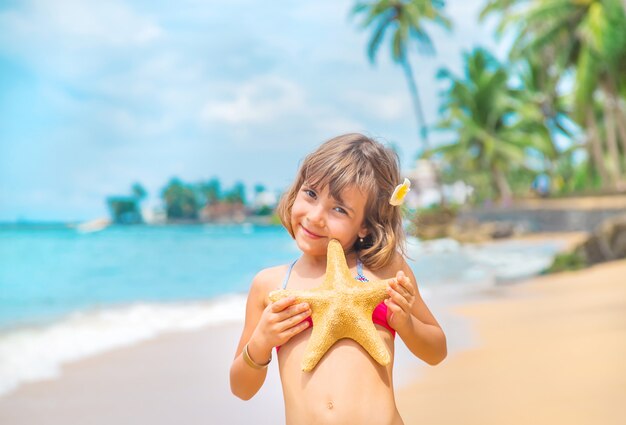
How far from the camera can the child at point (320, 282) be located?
162 cm

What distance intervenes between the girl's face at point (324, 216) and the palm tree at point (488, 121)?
25.7 m

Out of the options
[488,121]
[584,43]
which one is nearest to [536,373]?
[584,43]

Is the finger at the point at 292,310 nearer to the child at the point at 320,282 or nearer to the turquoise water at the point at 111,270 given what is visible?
the child at the point at 320,282

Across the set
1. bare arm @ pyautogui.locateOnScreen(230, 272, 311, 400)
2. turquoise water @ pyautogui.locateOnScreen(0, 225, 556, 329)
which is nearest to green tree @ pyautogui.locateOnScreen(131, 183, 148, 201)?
turquoise water @ pyautogui.locateOnScreen(0, 225, 556, 329)

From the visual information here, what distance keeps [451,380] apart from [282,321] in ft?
10.4

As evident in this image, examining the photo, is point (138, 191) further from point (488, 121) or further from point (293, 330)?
point (293, 330)

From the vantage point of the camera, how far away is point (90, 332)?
29.2 feet

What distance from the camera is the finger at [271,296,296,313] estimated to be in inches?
62.3

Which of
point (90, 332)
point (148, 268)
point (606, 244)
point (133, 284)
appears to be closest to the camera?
point (90, 332)

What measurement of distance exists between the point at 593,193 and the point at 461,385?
17.8 metres

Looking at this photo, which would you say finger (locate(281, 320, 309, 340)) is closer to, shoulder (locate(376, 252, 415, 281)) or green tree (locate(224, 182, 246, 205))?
shoulder (locate(376, 252, 415, 281))

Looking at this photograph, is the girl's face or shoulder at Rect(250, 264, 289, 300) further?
shoulder at Rect(250, 264, 289, 300)

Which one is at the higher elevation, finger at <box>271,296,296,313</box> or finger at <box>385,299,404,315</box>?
finger at <box>271,296,296,313</box>

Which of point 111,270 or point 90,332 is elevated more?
point 90,332
